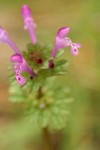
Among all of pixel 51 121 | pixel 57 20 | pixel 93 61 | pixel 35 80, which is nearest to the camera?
pixel 35 80

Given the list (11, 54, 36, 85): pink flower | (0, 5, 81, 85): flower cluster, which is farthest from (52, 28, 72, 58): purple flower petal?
(11, 54, 36, 85): pink flower

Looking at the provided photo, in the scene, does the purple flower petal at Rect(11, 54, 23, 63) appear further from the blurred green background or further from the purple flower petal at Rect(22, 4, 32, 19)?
the blurred green background

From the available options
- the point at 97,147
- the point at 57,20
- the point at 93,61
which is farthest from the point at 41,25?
the point at 97,147

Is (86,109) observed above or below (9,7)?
below

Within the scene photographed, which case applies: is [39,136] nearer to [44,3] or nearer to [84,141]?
[84,141]

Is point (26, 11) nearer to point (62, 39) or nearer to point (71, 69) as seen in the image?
point (62, 39)

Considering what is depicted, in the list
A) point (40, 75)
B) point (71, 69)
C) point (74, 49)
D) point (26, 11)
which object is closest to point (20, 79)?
point (40, 75)

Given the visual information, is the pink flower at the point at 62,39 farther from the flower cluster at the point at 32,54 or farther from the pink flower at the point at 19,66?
the pink flower at the point at 19,66
